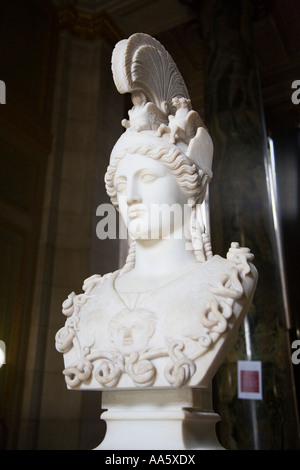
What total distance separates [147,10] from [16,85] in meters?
2.64

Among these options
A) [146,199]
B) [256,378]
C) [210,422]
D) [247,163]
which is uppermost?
[247,163]

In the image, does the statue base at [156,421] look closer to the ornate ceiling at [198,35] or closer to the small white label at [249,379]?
the small white label at [249,379]

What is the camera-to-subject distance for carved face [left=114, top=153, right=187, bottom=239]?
2221 millimetres

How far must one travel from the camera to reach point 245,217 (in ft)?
14.4

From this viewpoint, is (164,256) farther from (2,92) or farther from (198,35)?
(198,35)

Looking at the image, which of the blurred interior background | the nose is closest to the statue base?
the nose

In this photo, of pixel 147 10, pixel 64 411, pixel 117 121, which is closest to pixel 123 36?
pixel 147 10

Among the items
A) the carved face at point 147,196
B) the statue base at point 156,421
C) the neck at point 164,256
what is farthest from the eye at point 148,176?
the statue base at point 156,421

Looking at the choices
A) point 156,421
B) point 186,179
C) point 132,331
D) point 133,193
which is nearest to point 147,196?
point 133,193

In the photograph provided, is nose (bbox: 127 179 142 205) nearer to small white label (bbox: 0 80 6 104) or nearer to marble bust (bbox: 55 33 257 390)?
marble bust (bbox: 55 33 257 390)

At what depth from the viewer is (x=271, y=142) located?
9.07m

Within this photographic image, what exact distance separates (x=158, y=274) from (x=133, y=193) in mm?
427
